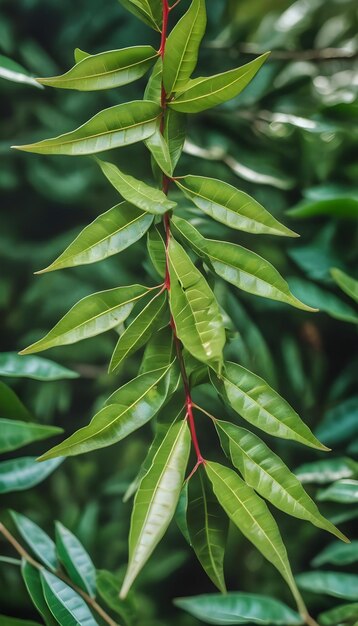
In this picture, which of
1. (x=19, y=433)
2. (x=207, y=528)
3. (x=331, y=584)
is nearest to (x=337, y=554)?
(x=331, y=584)

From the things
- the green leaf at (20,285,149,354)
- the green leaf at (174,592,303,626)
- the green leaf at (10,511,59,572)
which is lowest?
the green leaf at (174,592,303,626)

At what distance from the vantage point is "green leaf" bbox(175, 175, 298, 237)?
39 cm

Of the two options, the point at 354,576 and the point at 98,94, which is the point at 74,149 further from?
the point at 354,576

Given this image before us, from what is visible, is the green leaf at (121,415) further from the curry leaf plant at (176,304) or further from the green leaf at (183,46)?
the green leaf at (183,46)

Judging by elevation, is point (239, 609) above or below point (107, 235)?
below

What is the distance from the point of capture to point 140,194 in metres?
0.39

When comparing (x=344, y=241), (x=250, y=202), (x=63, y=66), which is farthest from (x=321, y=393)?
(x=63, y=66)

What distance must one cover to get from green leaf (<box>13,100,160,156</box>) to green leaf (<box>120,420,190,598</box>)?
19 centimetres

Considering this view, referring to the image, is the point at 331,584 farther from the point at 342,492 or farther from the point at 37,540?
the point at 37,540

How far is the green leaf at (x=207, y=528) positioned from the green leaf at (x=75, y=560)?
16 cm

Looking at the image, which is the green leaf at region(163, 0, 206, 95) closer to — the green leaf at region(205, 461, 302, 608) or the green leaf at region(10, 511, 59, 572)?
the green leaf at region(205, 461, 302, 608)

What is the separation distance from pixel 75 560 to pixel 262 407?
0.26 m

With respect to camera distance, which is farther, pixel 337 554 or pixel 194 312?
pixel 337 554

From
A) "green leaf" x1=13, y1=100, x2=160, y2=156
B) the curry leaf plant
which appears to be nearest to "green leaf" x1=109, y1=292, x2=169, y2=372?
the curry leaf plant
